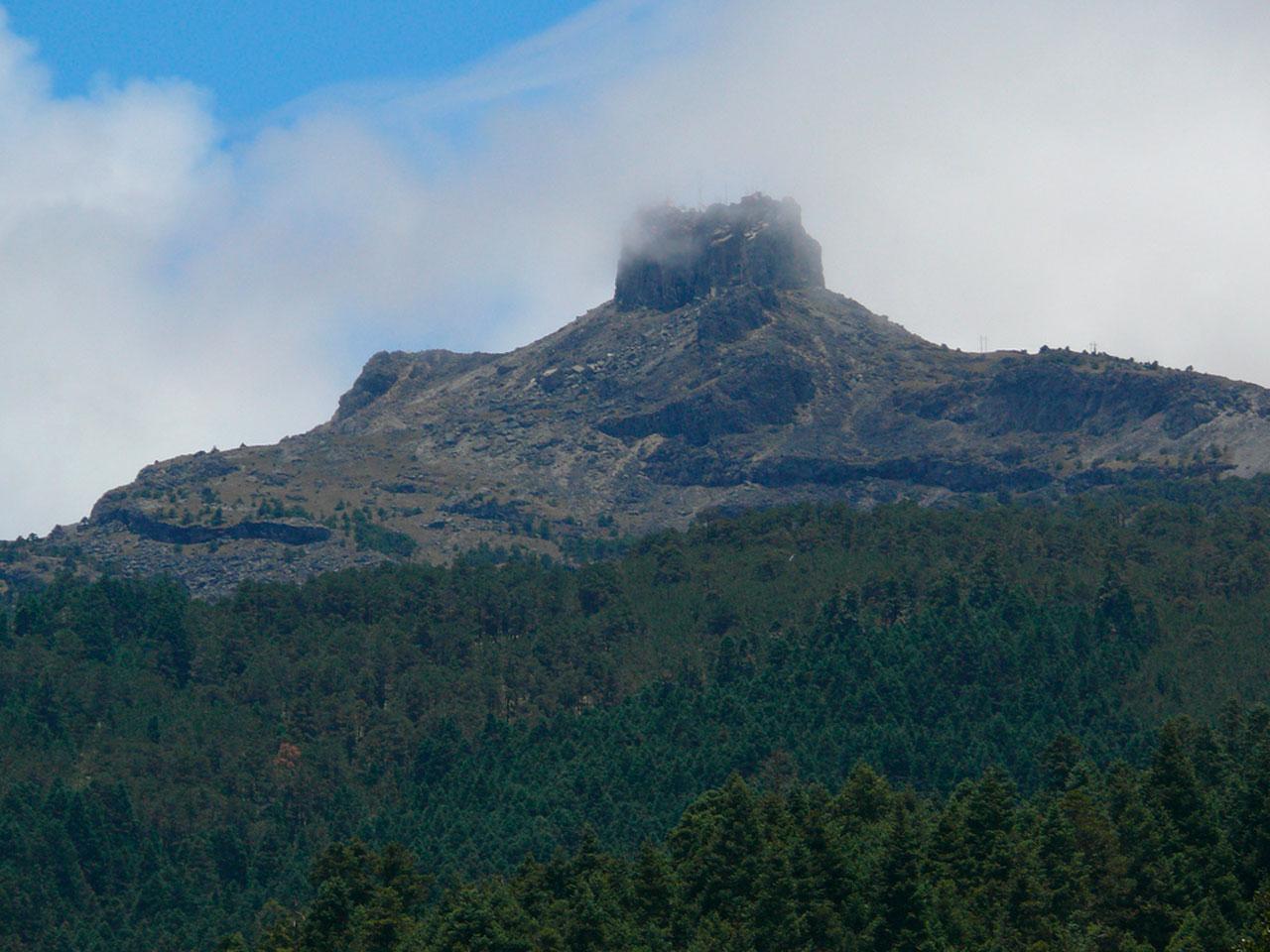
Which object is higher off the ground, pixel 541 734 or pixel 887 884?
pixel 541 734

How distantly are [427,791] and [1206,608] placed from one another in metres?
66.8

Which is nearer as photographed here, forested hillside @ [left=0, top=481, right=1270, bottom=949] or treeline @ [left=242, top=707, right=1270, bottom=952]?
treeline @ [left=242, top=707, right=1270, bottom=952]

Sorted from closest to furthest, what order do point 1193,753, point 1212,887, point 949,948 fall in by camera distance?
point 949,948, point 1212,887, point 1193,753

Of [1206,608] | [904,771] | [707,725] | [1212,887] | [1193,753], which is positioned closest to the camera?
[1212,887]

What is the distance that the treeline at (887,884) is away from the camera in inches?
3903

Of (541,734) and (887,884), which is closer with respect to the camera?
(887,884)

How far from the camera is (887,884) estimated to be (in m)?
100

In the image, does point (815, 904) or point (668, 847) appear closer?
point (815, 904)

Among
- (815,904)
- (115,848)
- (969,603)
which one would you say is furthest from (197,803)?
(815,904)

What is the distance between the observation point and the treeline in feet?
325

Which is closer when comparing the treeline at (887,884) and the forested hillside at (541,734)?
the treeline at (887,884)

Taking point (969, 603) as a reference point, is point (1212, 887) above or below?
below

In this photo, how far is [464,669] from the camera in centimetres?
19925

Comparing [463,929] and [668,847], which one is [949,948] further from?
[668,847]
